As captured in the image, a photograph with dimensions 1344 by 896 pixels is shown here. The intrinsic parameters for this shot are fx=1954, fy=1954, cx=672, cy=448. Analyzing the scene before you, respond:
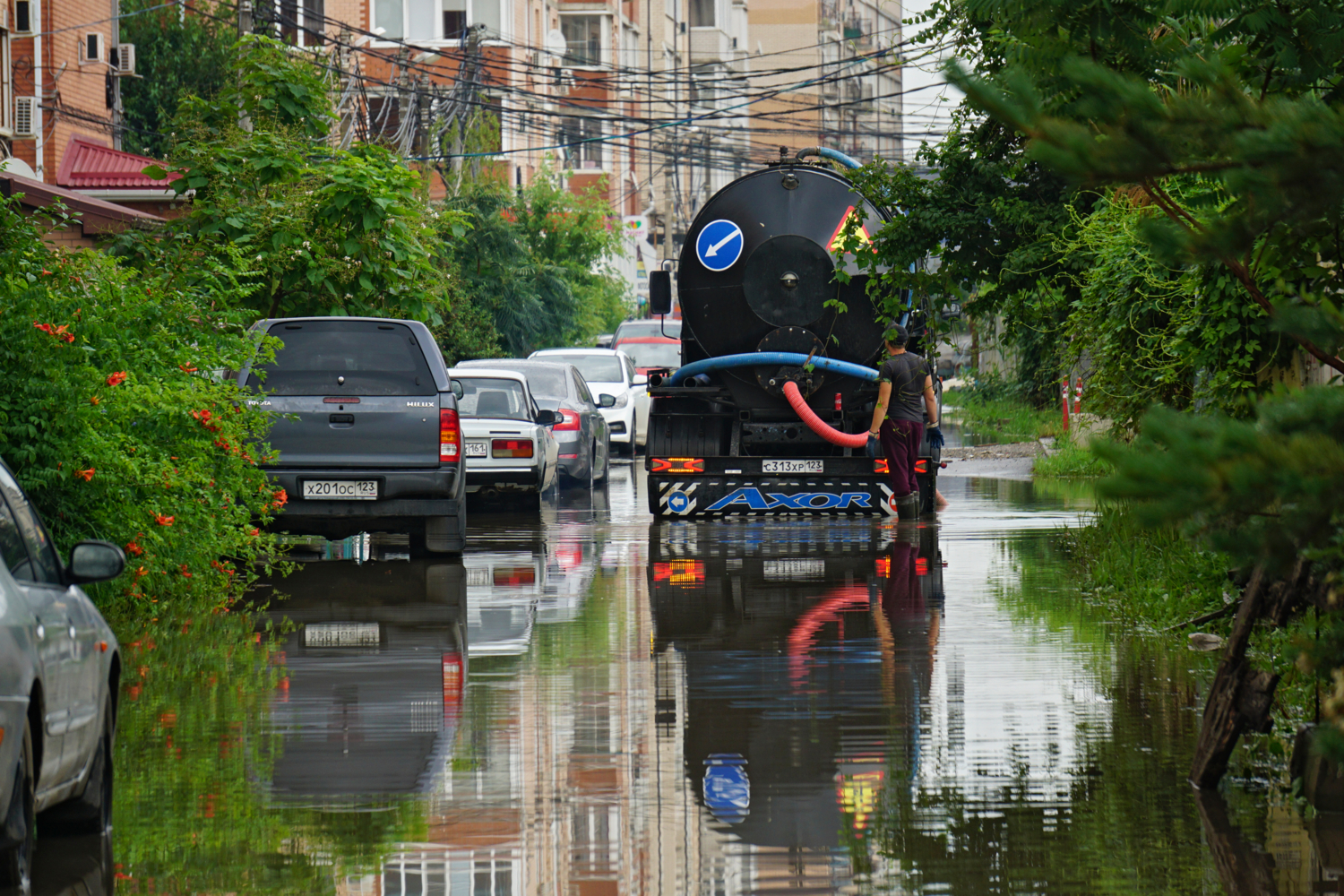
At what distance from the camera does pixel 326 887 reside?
5.87 m

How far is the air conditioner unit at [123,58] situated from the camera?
37.0 meters

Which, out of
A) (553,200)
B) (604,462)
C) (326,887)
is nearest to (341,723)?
(326,887)

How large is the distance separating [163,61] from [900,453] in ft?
Answer: 96.1

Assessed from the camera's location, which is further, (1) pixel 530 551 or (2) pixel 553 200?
(2) pixel 553 200

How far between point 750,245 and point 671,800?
11.5m

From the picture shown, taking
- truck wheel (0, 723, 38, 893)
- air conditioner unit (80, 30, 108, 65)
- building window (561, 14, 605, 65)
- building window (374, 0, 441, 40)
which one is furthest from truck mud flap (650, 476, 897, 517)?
building window (561, 14, 605, 65)

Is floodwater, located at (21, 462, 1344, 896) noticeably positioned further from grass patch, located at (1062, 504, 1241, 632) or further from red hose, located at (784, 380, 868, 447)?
red hose, located at (784, 380, 868, 447)

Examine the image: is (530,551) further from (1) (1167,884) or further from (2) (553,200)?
(2) (553,200)

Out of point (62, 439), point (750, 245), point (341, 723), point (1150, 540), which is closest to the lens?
point (341, 723)

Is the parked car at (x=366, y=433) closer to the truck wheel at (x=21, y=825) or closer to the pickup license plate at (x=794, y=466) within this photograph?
the pickup license plate at (x=794, y=466)

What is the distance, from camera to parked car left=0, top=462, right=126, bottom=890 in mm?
5348

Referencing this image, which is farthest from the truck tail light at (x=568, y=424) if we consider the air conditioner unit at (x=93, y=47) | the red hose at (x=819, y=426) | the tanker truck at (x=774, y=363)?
the air conditioner unit at (x=93, y=47)

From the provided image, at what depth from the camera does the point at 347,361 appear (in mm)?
15391

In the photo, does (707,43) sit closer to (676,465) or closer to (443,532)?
(676,465)
